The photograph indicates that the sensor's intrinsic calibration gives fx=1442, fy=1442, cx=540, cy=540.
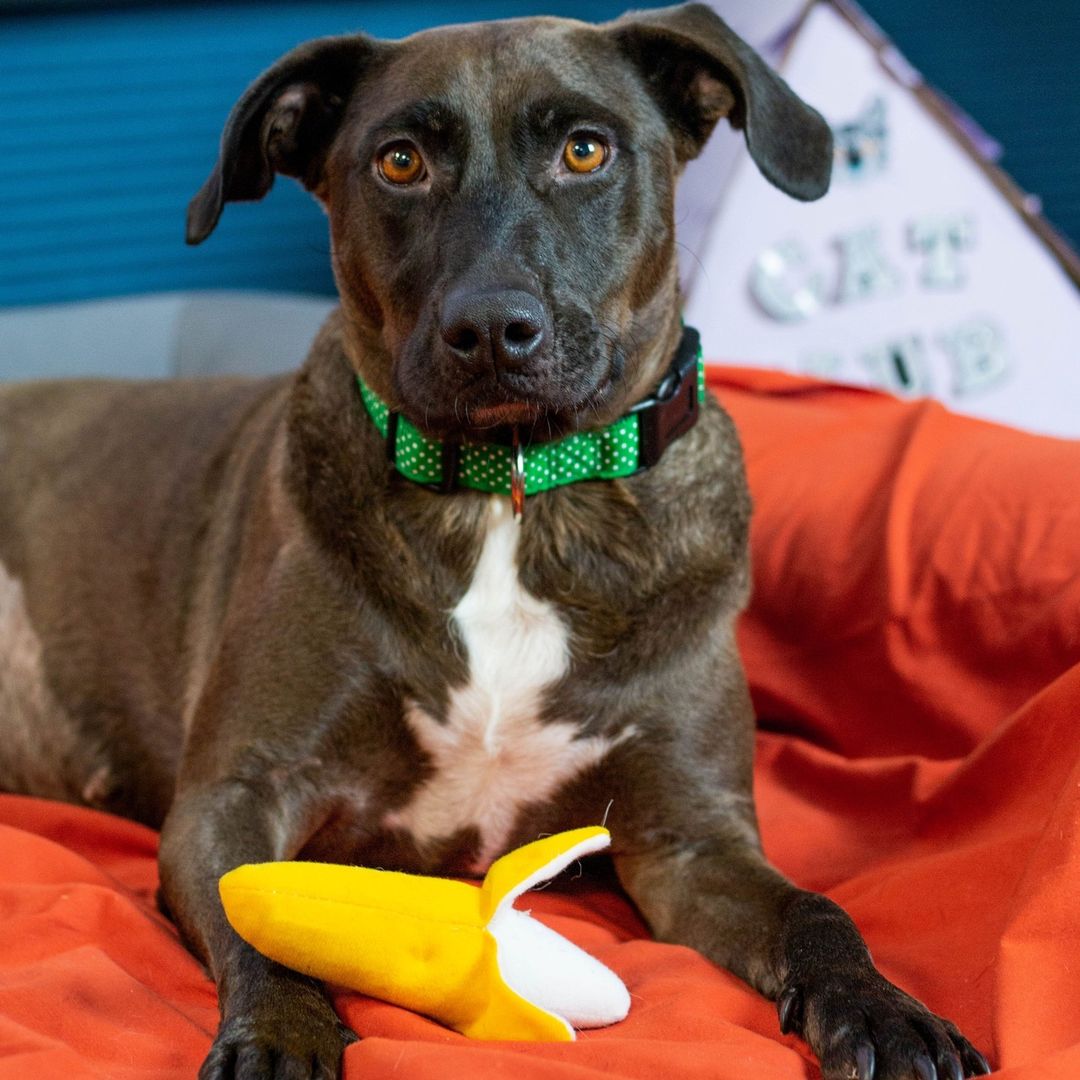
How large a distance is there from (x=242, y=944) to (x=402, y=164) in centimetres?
102

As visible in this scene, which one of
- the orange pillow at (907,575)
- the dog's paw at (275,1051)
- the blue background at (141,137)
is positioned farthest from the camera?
the blue background at (141,137)

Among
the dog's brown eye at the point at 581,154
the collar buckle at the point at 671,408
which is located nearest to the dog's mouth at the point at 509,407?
the collar buckle at the point at 671,408

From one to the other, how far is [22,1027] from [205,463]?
1233mm

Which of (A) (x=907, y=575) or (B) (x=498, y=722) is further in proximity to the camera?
(A) (x=907, y=575)

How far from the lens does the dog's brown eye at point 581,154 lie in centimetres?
189

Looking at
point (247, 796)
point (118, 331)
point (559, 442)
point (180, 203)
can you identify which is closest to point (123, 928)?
point (247, 796)

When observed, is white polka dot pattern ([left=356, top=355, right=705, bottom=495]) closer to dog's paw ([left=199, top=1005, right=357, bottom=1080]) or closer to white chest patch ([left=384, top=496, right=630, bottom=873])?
white chest patch ([left=384, top=496, right=630, bottom=873])

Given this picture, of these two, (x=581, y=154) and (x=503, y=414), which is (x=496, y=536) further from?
(x=581, y=154)

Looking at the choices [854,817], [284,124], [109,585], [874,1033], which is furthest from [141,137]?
[874,1033]

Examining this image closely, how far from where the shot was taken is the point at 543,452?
1976 millimetres

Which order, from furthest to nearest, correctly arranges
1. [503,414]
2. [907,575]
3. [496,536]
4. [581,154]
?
[907,575], [496,536], [581,154], [503,414]

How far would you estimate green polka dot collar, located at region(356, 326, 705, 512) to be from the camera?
6.44 feet

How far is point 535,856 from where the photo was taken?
5.09 feet

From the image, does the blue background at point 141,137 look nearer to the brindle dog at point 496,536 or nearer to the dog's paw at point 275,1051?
the brindle dog at point 496,536
